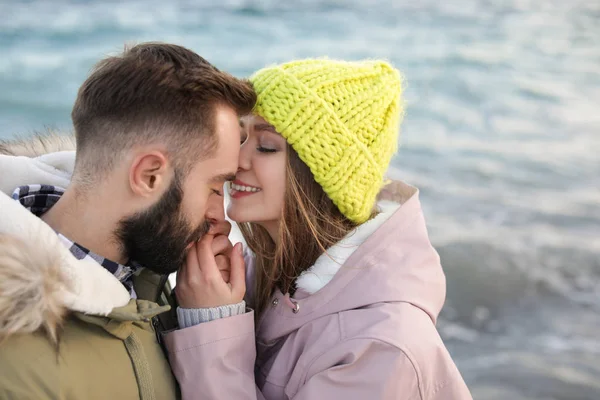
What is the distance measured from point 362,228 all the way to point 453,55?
10.8 metres

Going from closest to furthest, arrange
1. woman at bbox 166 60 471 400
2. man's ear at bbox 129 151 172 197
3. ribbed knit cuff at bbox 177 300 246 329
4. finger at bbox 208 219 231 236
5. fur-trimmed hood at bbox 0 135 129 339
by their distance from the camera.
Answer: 1. fur-trimmed hood at bbox 0 135 129 339
2. man's ear at bbox 129 151 172 197
3. woman at bbox 166 60 471 400
4. ribbed knit cuff at bbox 177 300 246 329
5. finger at bbox 208 219 231 236

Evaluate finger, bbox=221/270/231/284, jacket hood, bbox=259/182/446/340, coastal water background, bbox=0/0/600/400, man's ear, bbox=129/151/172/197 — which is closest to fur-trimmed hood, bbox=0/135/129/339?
man's ear, bbox=129/151/172/197

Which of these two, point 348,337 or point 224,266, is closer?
point 348,337

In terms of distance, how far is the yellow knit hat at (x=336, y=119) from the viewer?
2.33 metres

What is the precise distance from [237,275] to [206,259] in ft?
0.40

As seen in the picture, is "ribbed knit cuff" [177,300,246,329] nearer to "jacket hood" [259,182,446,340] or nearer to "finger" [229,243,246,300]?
"finger" [229,243,246,300]

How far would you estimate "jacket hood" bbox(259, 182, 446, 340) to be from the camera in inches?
90.7

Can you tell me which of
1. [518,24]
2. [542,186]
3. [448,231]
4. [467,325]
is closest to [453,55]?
[518,24]

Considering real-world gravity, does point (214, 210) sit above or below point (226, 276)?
above

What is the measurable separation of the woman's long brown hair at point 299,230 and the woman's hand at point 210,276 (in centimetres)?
20

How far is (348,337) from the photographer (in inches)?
85.8

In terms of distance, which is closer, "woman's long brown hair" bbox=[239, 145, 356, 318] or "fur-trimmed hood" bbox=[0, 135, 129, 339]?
"fur-trimmed hood" bbox=[0, 135, 129, 339]

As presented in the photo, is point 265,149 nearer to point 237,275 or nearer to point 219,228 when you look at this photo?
point 219,228

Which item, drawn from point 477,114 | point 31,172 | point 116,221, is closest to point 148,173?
point 116,221
